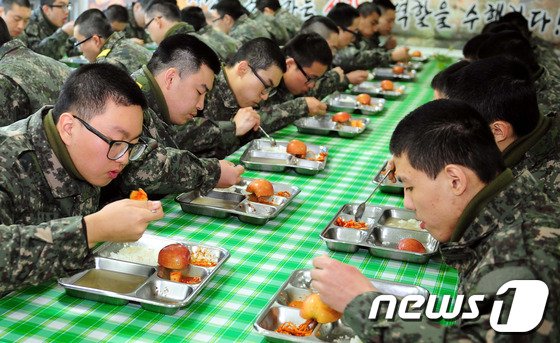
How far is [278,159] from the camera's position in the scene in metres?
4.03

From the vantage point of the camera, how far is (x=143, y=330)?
6.71 ft

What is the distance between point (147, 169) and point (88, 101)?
78 cm

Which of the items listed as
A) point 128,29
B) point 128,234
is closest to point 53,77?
point 128,234

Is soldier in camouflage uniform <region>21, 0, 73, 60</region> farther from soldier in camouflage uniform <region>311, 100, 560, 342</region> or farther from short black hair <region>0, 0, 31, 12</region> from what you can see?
soldier in camouflage uniform <region>311, 100, 560, 342</region>

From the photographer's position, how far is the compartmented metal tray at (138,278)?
2152 mm

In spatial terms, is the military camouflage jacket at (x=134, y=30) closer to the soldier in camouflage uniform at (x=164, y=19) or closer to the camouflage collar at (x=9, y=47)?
the soldier in camouflage uniform at (x=164, y=19)

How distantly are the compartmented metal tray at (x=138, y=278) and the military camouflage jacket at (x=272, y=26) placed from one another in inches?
266

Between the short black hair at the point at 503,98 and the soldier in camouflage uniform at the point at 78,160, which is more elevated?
the soldier in camouflage uniform at the point at 78,160

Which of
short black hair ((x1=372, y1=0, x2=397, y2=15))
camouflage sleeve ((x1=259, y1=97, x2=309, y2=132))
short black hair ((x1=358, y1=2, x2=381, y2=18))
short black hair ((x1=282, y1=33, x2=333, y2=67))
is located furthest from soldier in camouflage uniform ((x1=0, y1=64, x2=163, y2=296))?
short black hair ((x1=372, y1=0, x2=397, y2=15))

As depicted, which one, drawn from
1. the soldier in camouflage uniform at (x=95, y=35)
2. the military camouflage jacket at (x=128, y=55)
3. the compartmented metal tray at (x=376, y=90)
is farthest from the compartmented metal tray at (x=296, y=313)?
the compartmented metal tray at (x=376, y=90)

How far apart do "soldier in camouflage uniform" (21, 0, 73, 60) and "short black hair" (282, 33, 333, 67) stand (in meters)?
3.62

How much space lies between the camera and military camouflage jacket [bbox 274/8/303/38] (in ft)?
32.1

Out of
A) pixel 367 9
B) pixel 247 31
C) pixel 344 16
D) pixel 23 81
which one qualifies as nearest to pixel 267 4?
pixel 367 9

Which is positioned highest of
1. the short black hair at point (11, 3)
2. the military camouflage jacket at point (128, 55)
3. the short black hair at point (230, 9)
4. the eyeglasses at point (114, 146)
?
the short black hair at point (11, 3)
